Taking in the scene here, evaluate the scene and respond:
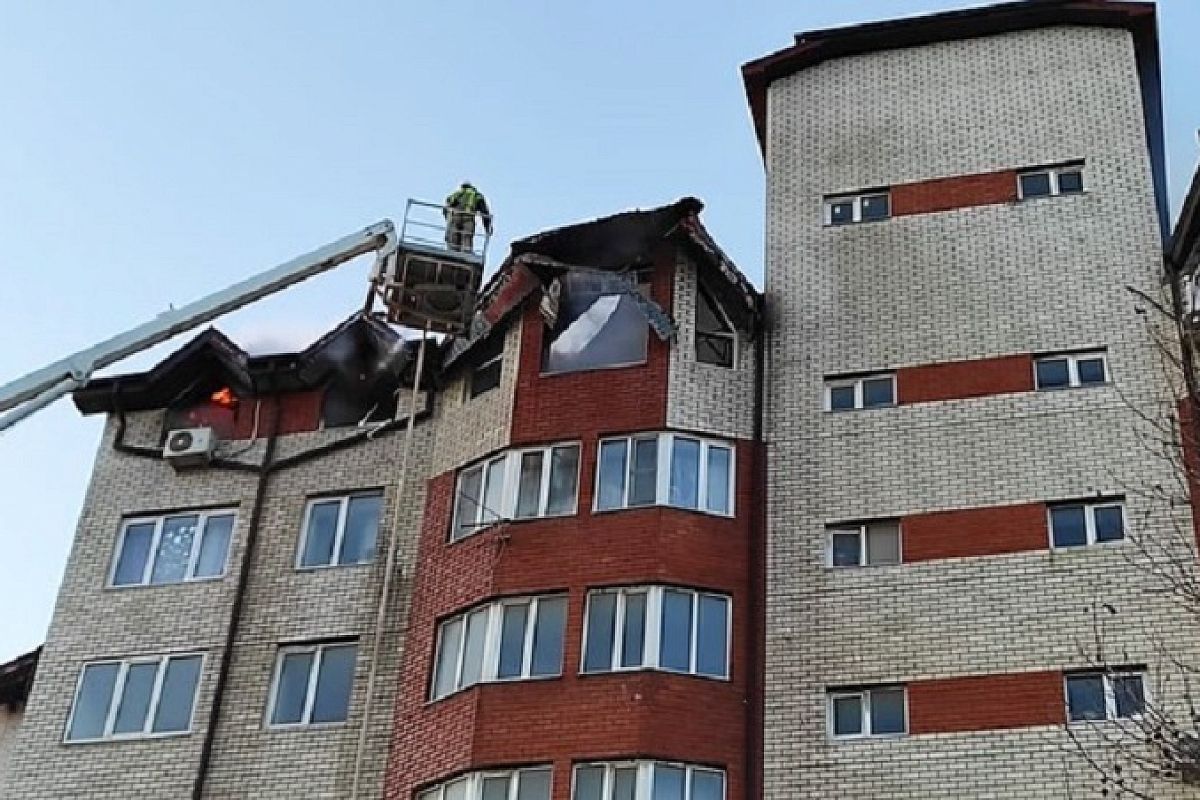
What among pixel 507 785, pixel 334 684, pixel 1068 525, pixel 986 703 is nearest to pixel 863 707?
pixel 986 703

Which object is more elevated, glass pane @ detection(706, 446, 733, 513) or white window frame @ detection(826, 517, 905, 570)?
glass pane @ detection(706, 446, 733, 513)

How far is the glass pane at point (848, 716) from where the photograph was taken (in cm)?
2048

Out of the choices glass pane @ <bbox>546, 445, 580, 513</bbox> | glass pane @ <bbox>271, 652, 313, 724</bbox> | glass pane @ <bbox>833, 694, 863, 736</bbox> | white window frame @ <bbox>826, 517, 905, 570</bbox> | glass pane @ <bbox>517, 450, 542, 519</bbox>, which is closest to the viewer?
glass pane @ <bbox>833, 694, 863, 736</bbox>

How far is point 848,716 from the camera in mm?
20625

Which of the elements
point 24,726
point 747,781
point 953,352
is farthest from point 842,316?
point 24,726

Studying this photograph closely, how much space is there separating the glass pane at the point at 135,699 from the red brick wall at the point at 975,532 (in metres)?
12.0

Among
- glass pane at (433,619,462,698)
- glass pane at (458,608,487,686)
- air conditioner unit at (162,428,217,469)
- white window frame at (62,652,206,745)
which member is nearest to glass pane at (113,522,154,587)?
air conditioner unit at (162,428,217,469)

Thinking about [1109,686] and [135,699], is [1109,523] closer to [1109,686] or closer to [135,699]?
[1109,686]

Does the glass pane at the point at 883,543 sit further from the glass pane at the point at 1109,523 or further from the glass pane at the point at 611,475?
the glass pane at the point at 611,475

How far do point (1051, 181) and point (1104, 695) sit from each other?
9.03 metres

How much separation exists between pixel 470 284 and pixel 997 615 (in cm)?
1064

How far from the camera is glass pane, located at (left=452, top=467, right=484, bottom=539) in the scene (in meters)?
23.3

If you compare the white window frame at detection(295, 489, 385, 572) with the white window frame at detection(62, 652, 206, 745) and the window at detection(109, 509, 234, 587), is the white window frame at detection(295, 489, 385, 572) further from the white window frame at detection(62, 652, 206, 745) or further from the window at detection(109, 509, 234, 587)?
the white window frame at detection(62, 652, 206, 745)

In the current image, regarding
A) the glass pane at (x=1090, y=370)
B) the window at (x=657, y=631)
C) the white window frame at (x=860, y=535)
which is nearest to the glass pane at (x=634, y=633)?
the window at (x=657, y=631)
